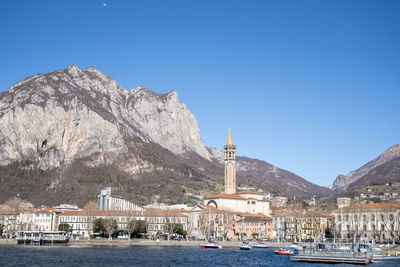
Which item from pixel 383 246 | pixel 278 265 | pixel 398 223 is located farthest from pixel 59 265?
pixel 398 223

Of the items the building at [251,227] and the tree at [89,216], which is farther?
the building at [251,227]

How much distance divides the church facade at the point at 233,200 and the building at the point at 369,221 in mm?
35699

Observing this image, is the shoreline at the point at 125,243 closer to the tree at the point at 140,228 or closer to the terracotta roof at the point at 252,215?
the tree at the point at 140,228

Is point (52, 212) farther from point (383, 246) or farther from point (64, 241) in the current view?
point (383, 246)

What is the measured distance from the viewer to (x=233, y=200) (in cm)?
16962

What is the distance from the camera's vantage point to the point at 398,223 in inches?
4690

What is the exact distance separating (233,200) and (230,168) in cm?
1732

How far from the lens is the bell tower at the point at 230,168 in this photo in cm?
18400

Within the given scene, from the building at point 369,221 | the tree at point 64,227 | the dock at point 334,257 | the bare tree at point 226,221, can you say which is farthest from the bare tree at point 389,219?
the tree at point 64,227


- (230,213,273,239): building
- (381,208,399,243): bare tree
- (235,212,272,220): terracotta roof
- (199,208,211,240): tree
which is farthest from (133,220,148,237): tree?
(381,208,399,243): bare tree

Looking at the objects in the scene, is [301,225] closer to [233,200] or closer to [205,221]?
[233,200]

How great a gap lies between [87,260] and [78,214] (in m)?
88.1

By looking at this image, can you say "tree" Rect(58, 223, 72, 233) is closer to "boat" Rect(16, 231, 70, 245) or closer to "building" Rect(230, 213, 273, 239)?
"boat" Rect(16, 231, 70, 245)

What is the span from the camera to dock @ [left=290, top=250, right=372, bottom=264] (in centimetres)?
7913
